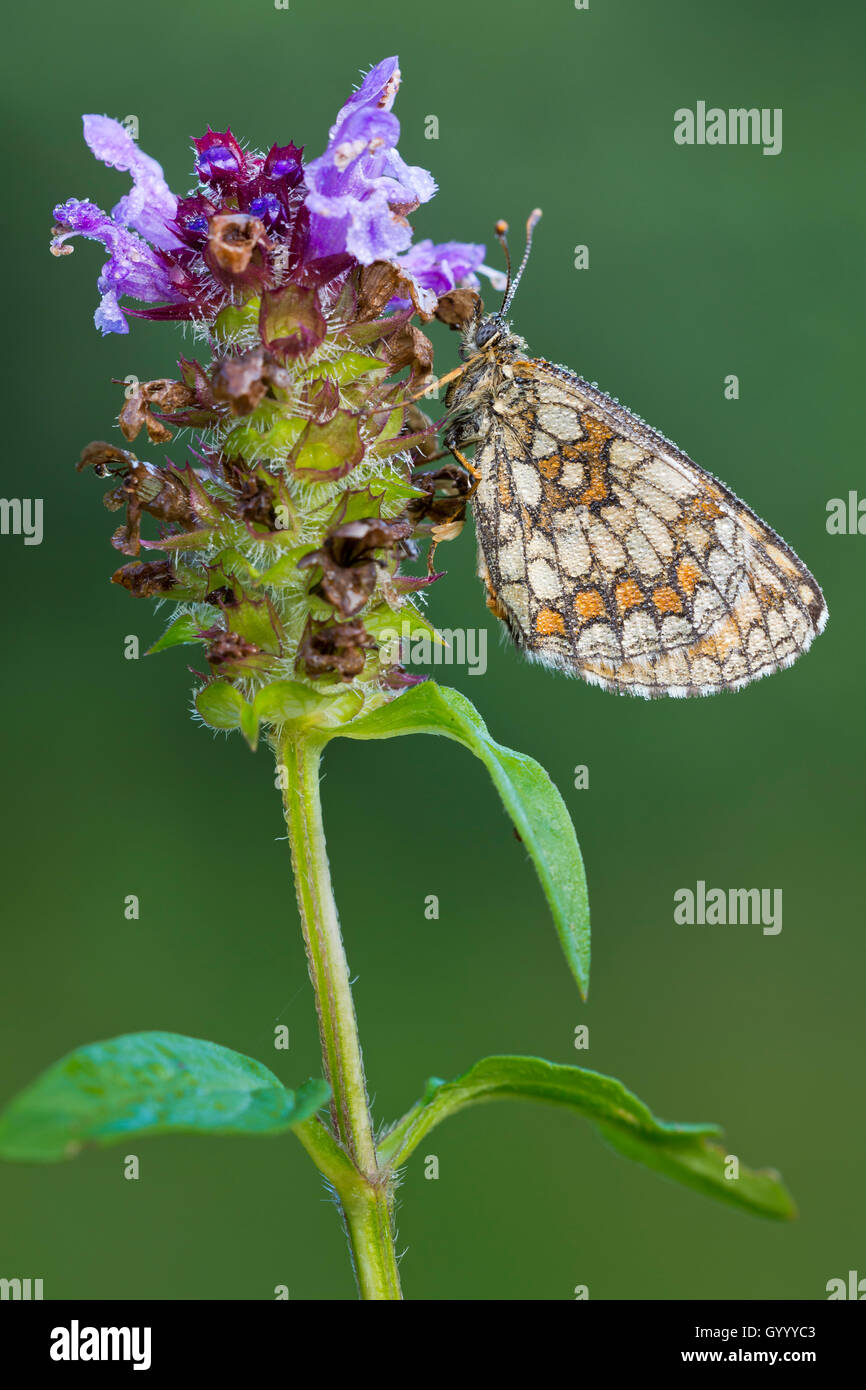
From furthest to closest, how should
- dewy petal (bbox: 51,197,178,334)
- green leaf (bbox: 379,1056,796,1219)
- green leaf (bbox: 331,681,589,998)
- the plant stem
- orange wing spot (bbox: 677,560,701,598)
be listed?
orange wing spot (bbox: 677,560,701,598) → dewy petal (bbox: 51,197,178,334) → the plant stem → green leaf (bbox: 331,681,589,998) → green leaf (bbox: 379,1056,796,1219)

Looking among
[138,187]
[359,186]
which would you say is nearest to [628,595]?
[359,186]

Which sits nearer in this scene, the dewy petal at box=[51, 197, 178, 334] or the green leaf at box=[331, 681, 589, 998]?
the green leaf at box=[331, 681, 589, 998]

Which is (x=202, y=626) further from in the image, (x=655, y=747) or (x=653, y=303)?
(x=653, y=303)

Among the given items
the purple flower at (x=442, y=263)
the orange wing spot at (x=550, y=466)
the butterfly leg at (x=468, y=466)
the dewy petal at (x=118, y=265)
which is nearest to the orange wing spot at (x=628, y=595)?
the orange wing spot at (x=550, y=466)

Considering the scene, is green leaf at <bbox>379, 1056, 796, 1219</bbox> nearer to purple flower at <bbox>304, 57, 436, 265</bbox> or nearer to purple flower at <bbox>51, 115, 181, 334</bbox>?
purple flower at <bbox>304, 57, 436, 265</bbox>

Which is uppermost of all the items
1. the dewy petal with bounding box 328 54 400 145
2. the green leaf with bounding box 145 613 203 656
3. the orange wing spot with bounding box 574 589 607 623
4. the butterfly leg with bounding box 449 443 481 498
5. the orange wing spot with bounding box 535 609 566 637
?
the dewy petal with bounding box 328 54 400 145

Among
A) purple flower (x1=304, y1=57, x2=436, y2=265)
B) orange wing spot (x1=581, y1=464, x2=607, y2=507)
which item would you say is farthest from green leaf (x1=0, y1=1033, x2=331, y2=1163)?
orange wing spot (x1=581, y1=464, x2=607, y2=507)

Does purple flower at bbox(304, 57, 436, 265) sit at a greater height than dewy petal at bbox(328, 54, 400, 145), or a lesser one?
lesser

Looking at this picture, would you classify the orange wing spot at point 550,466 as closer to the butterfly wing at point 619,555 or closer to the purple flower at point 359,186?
the butterfly wing at point 619,555
